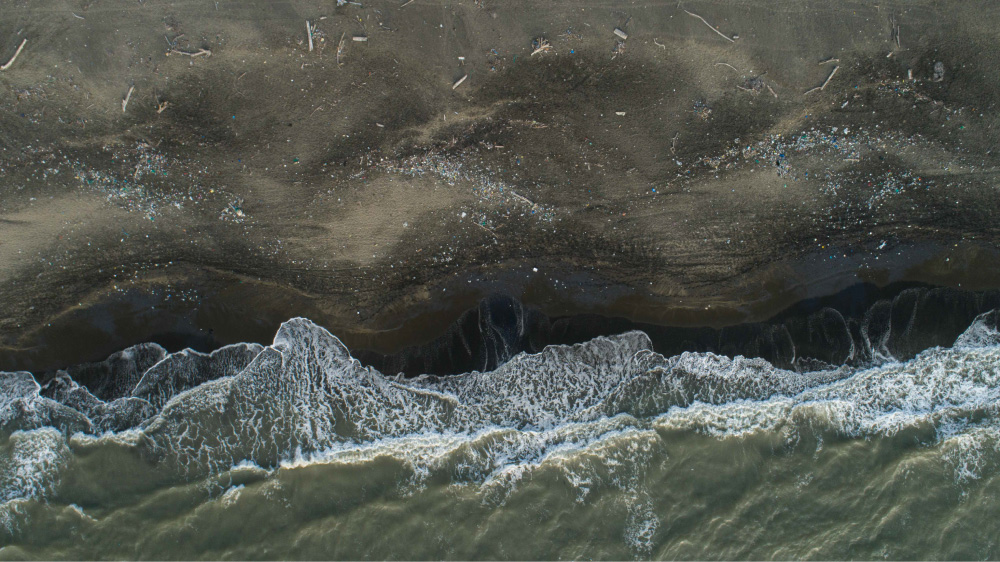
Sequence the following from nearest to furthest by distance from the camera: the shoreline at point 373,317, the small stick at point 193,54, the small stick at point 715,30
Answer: the small stick at point 193,54 < the small stick at point 715,30 < the shoreline at point 373,317

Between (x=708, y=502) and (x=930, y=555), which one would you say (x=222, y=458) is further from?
(x=930, y=555)

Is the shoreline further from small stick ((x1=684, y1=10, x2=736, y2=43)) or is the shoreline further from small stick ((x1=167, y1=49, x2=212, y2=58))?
small stick ((x1=684, y1=10, x2=736, y2=43))

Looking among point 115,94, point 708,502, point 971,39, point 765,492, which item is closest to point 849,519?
point 765,492

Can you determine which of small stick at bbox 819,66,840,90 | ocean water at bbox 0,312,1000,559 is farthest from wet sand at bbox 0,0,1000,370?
ocean water at bbox 0,312,1000,559

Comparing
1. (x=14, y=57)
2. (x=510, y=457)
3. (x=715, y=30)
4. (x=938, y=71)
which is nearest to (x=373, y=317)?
(x=510, y=457)

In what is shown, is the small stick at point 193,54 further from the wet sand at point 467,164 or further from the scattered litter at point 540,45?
the scattered litter at point 540,45

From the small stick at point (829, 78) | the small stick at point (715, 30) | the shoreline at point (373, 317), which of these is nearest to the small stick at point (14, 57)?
the shoreline at point (373, 317)
